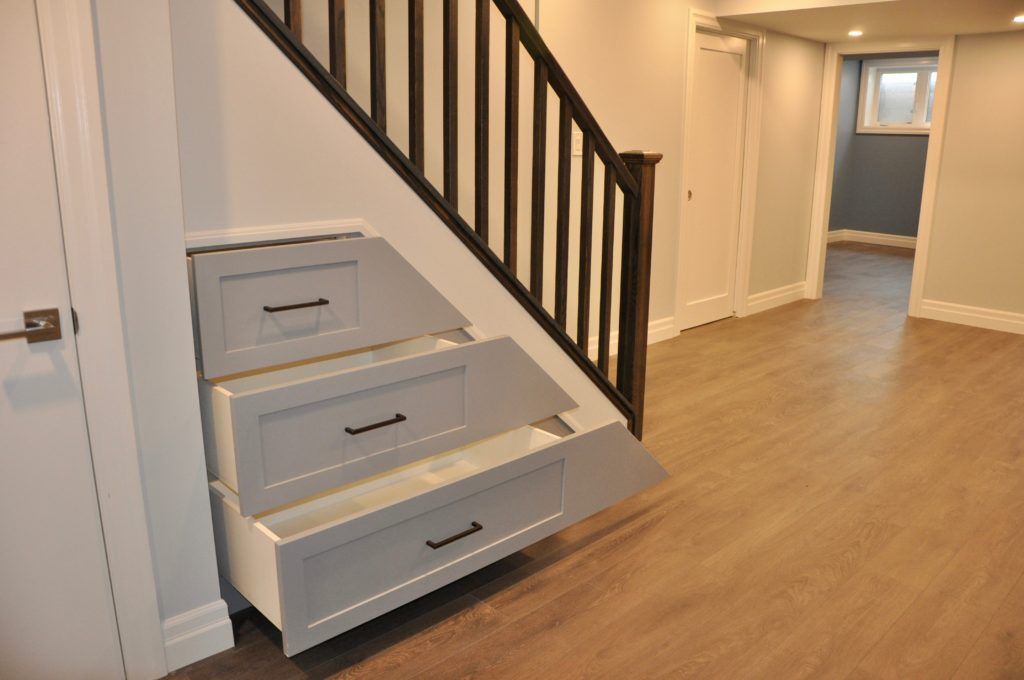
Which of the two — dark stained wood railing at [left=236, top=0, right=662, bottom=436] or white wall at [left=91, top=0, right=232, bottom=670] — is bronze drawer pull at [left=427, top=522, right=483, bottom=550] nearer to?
white wall at [left=91, top=0, right=232, bottom=670]

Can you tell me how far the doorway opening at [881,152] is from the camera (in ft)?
27.8

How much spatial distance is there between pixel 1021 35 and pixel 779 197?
1.66m

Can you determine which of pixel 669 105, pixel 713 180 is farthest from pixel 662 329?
pixel 669 105

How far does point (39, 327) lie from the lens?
1667 millimetres

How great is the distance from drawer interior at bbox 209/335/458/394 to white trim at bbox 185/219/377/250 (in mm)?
351

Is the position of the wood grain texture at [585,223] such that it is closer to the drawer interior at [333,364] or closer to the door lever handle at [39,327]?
the drawer interior at [333,364]

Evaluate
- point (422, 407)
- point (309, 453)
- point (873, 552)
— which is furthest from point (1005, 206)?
point (309, 453)

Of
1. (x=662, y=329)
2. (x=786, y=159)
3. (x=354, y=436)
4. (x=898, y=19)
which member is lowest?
(x=662, y=329)

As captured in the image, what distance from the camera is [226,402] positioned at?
1782 mm

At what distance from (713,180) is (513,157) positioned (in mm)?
2996

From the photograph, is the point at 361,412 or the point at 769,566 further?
the point at 769,566

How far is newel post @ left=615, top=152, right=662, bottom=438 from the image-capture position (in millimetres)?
2951

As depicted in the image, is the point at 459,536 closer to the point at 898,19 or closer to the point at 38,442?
the point at 38,442

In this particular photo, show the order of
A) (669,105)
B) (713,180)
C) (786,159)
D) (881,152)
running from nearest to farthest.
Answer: (669,105)
(713,180)
(786,159)
(881,152)
